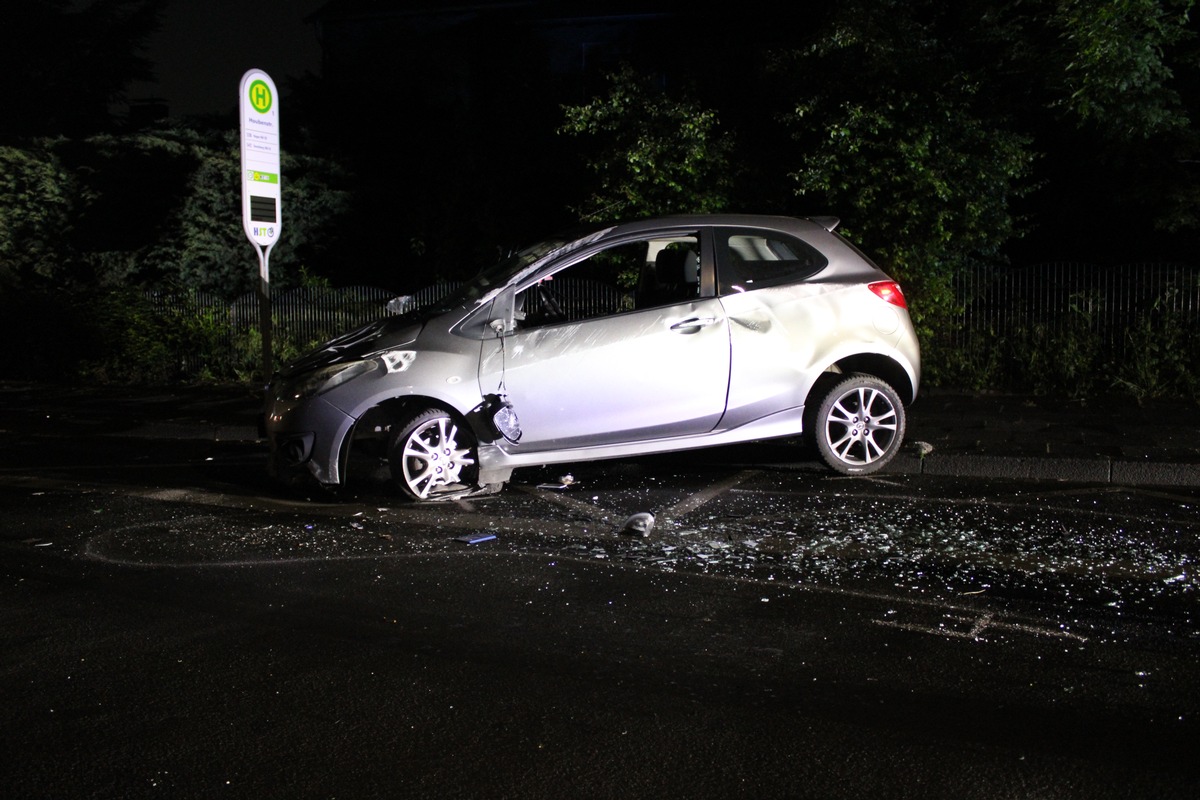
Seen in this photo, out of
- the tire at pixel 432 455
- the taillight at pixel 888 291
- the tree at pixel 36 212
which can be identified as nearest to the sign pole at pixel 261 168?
the tire at pixel 432 455

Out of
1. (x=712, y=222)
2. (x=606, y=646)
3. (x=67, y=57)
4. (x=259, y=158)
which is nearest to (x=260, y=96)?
(x=259, y=158)

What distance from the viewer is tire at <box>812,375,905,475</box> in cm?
841

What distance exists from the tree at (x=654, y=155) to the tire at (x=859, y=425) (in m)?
5.64

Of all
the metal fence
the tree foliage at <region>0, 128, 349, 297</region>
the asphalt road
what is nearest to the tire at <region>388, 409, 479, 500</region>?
the asphalt road

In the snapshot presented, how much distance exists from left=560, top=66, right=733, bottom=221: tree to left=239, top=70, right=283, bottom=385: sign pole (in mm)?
3699

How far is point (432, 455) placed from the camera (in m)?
7.75

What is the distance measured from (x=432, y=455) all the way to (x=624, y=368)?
1.34 meters

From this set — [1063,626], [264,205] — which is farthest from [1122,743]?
[264,205]

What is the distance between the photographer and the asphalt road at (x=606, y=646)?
3752 mm

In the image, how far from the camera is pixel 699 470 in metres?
8.85

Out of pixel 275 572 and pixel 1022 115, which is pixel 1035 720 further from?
pixel 1022 115

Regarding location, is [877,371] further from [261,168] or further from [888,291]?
[261,168]

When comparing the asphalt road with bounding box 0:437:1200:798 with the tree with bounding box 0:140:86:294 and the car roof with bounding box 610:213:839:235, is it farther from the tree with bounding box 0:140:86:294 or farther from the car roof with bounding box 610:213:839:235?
the tree with bounding box 0:140:86:294

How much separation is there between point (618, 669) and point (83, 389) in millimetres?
12067
